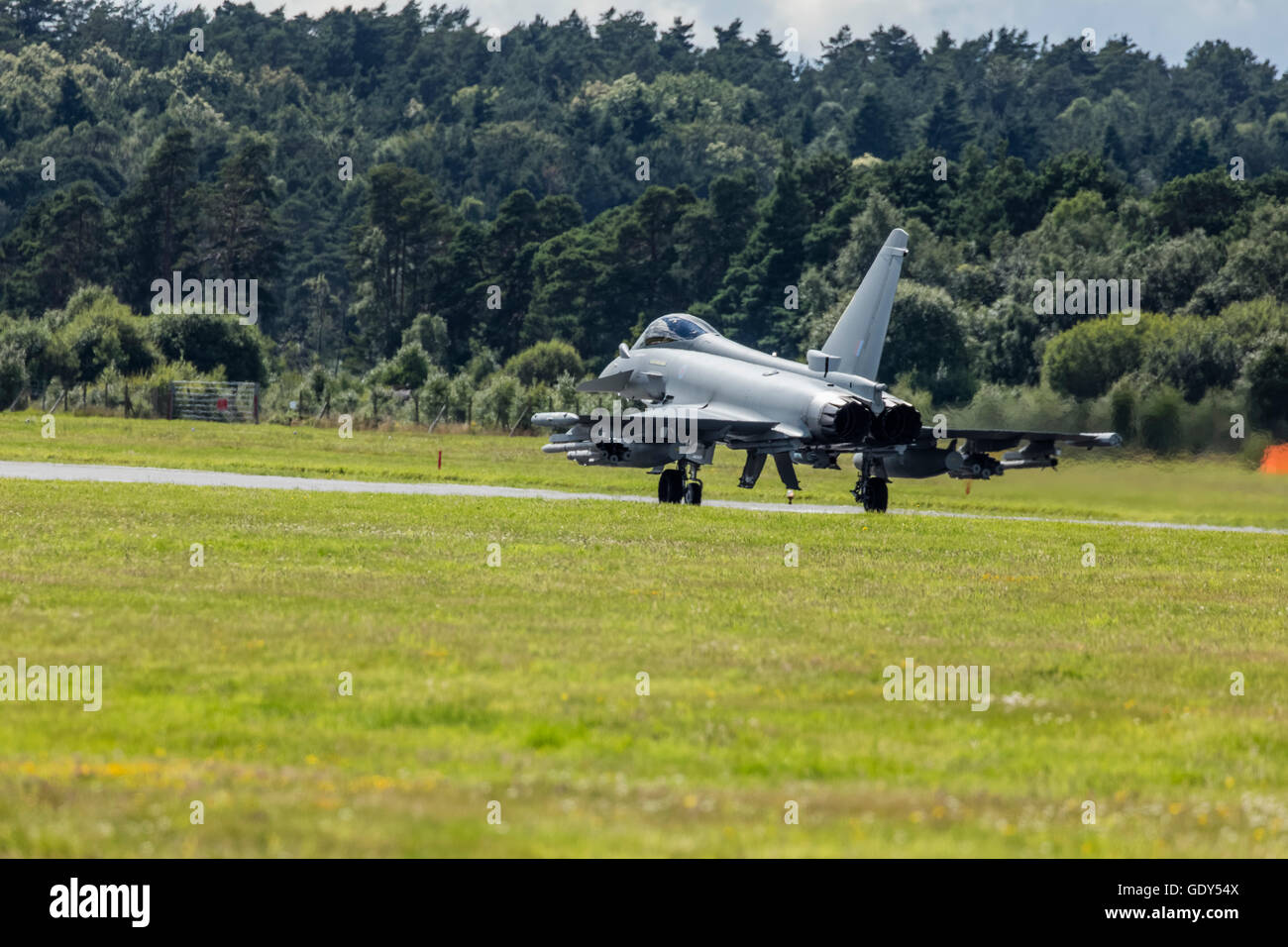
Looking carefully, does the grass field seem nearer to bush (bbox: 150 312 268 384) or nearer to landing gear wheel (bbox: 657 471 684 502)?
landing gear wheel (bbox: 657 471 684 502)

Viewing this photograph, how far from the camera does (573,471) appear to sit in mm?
57875

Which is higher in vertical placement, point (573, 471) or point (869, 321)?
point (869, 321)

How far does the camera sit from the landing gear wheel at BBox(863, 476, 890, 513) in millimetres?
39656

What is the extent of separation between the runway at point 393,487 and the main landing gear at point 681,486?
0.50 meters

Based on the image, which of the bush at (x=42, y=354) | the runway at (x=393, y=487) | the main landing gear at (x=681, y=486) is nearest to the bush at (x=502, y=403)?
the bush at (x=42, y=354)

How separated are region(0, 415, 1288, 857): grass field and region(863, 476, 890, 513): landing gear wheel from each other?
8221 millimetres

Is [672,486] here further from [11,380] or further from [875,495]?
[11,380]

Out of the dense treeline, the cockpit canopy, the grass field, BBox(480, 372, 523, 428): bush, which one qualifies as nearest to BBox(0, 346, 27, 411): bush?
the dense treeline

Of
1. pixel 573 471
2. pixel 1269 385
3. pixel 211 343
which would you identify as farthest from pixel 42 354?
pixel 1269 385

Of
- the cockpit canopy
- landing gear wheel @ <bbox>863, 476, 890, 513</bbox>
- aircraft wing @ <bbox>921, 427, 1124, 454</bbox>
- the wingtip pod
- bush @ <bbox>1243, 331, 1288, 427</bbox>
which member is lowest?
landing gear wheel @ <bbox>863, 476, 890, 513</bbox>

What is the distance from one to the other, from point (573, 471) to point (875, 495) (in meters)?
19.8
